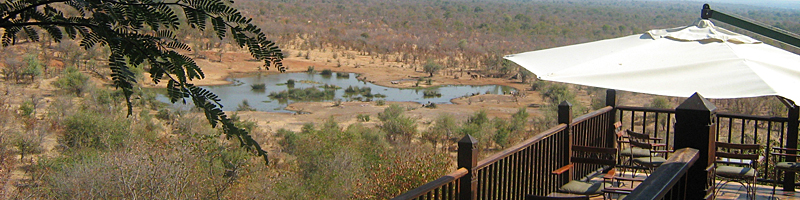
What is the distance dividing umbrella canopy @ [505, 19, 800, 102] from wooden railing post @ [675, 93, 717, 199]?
501 millimetres

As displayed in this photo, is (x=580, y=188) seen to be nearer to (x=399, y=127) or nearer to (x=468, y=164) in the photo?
(x=468, y=164)

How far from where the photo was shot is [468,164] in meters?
4.34

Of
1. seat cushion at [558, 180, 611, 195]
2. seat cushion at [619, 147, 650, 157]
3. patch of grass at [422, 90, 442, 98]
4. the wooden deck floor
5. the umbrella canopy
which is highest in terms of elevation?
the umbrella canopy

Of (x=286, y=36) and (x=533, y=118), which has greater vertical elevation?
(x=286, y=36)

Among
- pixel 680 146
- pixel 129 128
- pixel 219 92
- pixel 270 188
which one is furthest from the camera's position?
pixel 219 92

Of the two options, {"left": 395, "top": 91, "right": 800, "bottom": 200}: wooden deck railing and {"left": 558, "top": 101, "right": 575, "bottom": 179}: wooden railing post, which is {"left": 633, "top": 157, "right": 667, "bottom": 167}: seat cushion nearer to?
{"left": 395, "top": 91, "right": 800, "bottom": 200}: wooden deck railing

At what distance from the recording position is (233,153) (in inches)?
562

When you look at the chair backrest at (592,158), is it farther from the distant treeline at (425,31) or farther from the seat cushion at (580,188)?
the distant treeline at (425,31)

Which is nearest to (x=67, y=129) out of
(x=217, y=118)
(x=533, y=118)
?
(x=533, y=118)

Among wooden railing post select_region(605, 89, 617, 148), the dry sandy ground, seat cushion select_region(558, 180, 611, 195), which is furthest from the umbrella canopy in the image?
the dry sandy ground

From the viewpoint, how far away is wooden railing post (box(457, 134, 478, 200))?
14.1 feet

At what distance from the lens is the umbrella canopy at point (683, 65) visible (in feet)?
12.5

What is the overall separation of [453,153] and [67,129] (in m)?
9.80

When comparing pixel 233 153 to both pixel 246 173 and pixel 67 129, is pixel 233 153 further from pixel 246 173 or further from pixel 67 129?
pixel 67 129
